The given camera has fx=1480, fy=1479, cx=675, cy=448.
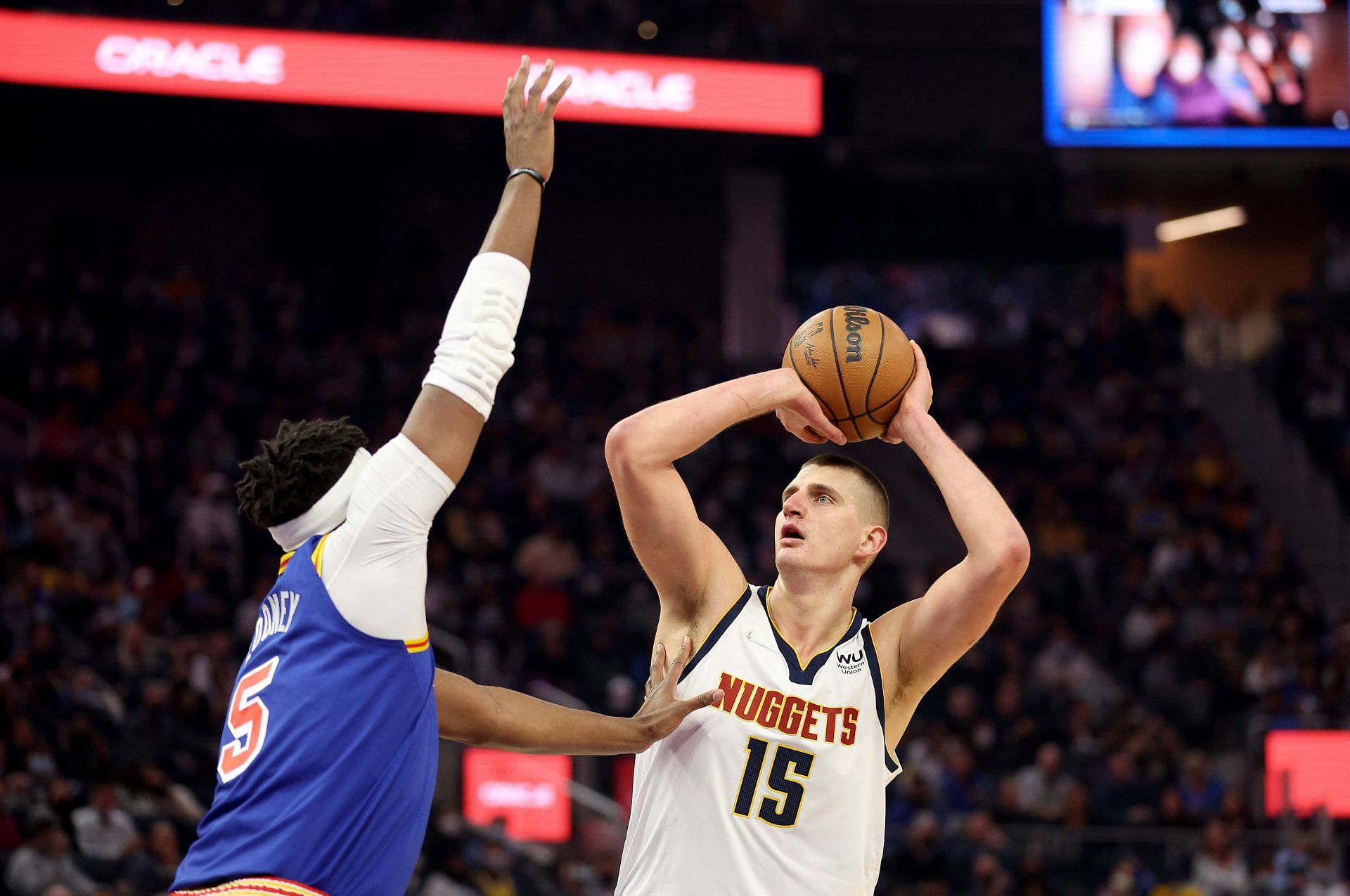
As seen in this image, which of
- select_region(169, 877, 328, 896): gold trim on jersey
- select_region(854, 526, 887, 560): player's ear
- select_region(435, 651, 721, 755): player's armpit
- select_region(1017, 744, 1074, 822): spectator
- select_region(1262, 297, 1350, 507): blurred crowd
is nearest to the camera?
select_region(169, 877, 328, 896): gold trim on jersey

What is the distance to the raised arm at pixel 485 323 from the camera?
2863 millimetres

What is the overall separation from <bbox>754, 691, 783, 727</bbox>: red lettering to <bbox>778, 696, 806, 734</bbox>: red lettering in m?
0.01

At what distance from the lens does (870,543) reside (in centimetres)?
433

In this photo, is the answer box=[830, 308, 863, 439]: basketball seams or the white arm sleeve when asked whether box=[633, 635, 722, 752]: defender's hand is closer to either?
box=[830, 308, 863, 439]: basketball seams

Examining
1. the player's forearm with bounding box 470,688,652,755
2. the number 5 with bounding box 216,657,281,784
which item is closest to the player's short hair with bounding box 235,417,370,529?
the number 5 with bounding box 216,657,281,784

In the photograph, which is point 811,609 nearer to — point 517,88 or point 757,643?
point 757,643

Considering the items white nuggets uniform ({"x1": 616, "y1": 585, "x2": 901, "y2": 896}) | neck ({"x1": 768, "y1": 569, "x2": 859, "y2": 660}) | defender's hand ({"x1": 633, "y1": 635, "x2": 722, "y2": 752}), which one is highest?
neck ({"x1": 768, "y1": 569, "x2": 859, "y2": 660})

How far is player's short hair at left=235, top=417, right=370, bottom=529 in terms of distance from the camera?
296cm

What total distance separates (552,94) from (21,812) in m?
8.12

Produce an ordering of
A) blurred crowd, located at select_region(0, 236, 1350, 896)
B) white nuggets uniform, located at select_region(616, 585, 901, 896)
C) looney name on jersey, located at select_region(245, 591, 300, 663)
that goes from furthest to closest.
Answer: blurred crowd, located at select_region(0, 236, 1350, 896) < white nuggets uniform, located at select_region(616, 585, 901, 896) < looney name on jersey, located at select_region(245, 591, 300, 663)

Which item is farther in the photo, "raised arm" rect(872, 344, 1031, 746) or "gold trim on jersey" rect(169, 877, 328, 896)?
"raised arm" rect(872, 344, 1031, 746)

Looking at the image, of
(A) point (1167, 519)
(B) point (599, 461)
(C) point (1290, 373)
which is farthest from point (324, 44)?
(C) point (1290, 373)

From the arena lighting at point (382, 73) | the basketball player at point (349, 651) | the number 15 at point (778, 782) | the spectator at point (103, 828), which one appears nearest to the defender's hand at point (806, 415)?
the number 15 at point (778, 782)

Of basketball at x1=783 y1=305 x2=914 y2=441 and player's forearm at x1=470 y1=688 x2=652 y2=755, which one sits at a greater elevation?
basketball at x1=783 y1=305 x2=914 y2=441
